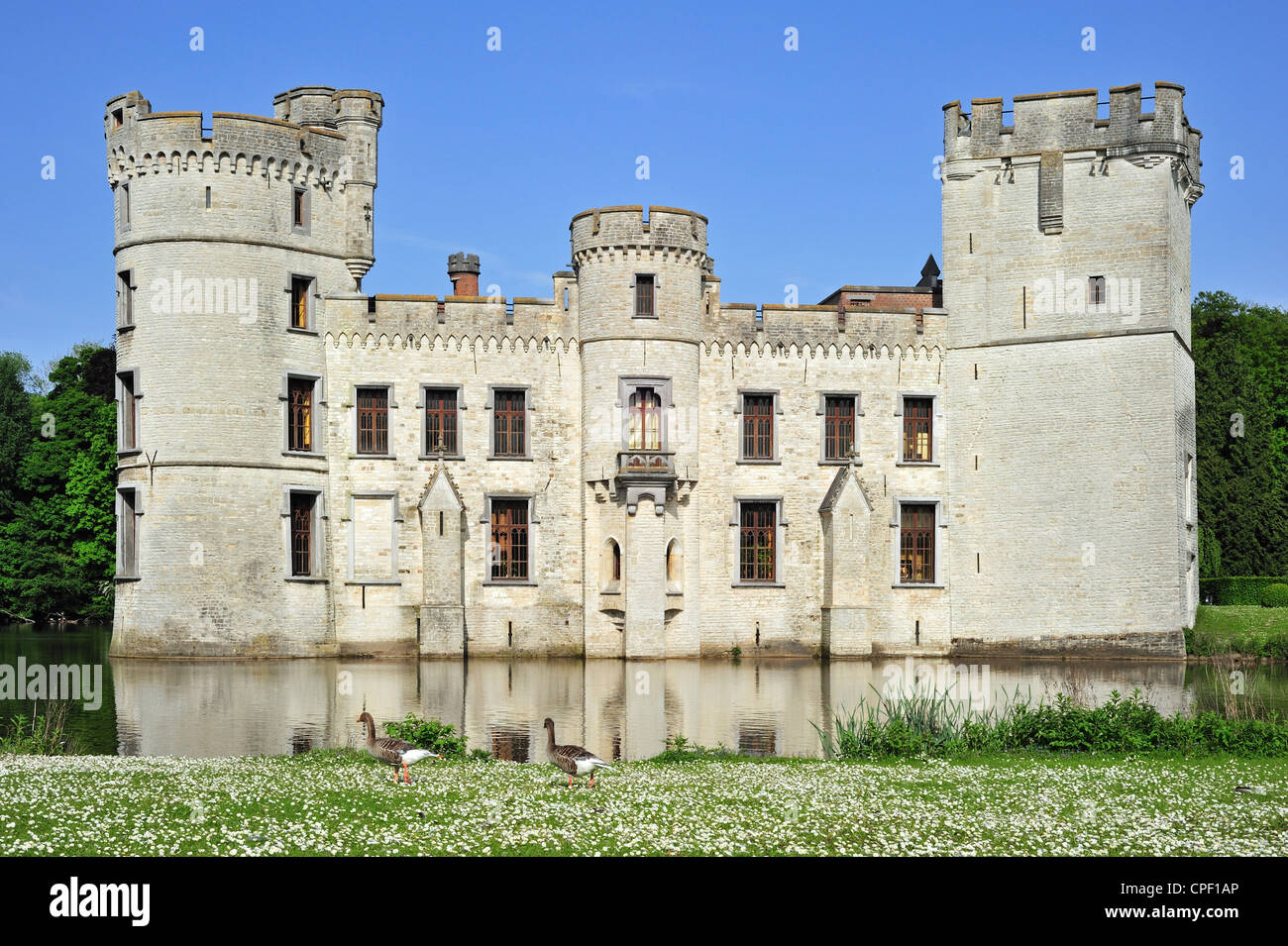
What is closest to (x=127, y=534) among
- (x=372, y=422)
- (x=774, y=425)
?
(x=372, y=422)

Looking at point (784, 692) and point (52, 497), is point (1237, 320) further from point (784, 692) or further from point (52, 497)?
point (52, 497)

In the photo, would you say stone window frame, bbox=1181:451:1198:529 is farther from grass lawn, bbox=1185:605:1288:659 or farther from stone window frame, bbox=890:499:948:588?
stone window frame, bbox=890:499:948:588

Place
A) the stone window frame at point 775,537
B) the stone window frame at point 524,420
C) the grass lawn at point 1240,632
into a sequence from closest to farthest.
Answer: the grass lawn at point 1240,632 < the stone window frame at point 524,420 < the stone window frame at point 775,537

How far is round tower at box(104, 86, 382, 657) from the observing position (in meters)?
34.8

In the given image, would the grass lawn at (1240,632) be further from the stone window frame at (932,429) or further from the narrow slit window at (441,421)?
the narrow slit window at (441,421)

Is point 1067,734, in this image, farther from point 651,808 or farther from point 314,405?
point 314,405

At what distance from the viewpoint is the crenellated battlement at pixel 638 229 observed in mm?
36812

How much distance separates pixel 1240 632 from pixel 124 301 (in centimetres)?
3003

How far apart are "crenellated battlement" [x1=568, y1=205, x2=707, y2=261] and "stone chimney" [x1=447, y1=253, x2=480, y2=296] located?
5.42m

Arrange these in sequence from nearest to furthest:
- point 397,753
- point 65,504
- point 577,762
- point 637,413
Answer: point 577,762 < point 397,753 < point 637,413 < point 65,504

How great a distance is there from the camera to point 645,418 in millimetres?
37531

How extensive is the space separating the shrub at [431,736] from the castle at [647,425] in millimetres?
19621

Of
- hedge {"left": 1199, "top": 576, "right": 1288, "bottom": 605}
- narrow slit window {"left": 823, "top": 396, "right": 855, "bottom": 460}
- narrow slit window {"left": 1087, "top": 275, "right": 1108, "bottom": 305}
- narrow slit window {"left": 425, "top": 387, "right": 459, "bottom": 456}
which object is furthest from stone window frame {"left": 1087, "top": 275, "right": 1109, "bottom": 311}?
A: narrow slit window {"left": 425, "top": 387, "right": 459, "bottom": 456}

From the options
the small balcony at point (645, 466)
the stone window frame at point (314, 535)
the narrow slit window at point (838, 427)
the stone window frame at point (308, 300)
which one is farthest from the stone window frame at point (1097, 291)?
the stone window frame at point (314, 535)
